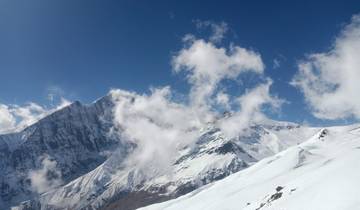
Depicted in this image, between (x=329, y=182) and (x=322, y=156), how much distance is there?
55.4 m

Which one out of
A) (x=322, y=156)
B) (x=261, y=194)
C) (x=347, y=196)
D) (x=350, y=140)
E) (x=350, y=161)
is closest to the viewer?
(x=347, y=196)

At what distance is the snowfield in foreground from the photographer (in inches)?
2368

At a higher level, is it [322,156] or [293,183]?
[322,156]

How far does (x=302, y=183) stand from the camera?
7712 centimetres

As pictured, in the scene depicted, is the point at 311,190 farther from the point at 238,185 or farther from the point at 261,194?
the point at 238,185

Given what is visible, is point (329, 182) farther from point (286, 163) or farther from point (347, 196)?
point (286, 163)

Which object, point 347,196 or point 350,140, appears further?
point 350,140

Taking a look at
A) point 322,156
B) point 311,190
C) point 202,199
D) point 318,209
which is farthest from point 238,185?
point 318,209

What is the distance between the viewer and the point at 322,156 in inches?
4710

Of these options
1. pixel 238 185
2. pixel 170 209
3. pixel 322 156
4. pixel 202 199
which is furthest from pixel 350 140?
pixel 170 209

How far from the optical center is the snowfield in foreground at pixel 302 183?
6015 cm

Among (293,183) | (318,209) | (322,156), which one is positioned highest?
(322,156)

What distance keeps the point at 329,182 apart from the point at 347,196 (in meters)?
9.73

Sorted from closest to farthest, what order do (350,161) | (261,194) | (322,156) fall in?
(350,161), (261,194), (322,156)
